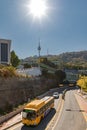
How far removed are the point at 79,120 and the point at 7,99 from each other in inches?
713

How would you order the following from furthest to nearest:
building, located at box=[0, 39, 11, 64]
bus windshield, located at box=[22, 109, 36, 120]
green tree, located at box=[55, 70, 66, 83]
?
green tree, located at box=[55, 70, 66, 83]
building, located at box=[0, 39, 11, 64]
bus windshield, located at box=[22, 109, 36, 120]

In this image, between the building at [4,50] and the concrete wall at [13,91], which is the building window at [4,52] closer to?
the building at [4,50]

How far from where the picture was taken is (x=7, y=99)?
51938mm

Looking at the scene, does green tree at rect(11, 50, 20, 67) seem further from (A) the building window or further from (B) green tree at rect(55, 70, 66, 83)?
(B) green tree at rect(55, 70, 66, 83)

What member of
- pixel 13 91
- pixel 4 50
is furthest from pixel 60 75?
pixel 13 91

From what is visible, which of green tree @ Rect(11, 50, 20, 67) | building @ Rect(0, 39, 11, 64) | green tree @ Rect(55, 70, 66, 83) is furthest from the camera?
green tree @ Rect(55, 70, 66, 83)

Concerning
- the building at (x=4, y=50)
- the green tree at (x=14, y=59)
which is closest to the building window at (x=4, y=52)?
the building at (x=4, y=50)

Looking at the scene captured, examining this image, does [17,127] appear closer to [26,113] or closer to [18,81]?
[26,113]

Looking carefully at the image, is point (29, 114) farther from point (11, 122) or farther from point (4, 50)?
point (4, 50)

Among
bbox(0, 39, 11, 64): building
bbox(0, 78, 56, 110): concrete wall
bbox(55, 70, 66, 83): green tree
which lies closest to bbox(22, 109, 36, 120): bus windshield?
bbox(0, 78, 56, 110): concrete wall

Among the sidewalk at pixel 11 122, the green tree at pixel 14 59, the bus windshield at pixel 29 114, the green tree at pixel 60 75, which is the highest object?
the green tree at pixel 14 59

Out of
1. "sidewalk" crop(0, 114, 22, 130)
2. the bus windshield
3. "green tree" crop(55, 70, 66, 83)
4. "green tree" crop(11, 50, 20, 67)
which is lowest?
"sidewalk" crop(0, 114, 22, 130)

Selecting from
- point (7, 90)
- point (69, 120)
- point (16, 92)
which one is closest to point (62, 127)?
point (69, 120)

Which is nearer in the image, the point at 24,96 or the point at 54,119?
the point at 54,119
